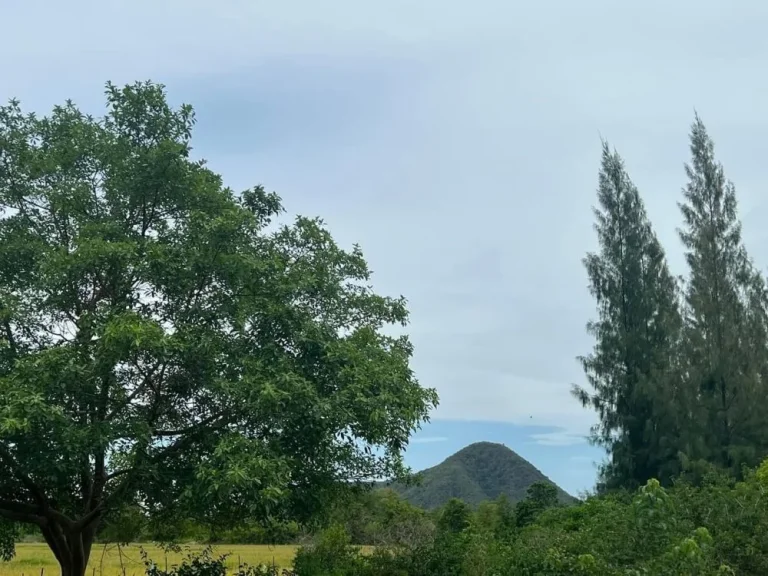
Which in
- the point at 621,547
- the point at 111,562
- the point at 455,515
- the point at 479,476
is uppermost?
the point at 479,476

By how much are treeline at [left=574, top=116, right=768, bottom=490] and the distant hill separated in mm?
42465

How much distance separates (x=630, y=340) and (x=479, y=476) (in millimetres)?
51143

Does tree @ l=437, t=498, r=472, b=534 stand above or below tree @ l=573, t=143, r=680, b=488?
below

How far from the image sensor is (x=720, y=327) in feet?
86.0

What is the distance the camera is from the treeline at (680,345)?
25062 millimetres

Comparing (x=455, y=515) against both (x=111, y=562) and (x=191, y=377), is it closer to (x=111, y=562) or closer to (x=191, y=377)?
(x=111, y=562)

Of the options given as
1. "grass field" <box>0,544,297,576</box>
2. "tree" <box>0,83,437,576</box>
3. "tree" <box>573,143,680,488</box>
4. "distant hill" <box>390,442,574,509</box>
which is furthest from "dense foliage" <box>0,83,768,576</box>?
"distant hill" <box>390,442,574,509</box>

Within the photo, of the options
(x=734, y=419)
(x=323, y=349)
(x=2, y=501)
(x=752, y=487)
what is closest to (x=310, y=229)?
(x=323, y=349)

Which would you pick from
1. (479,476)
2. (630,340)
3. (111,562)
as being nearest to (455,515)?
(630,340)

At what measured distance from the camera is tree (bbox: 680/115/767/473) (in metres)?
24.8

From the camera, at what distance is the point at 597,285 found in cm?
3053

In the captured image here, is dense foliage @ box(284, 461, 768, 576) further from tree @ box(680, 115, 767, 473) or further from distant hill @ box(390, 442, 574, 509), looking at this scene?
distant hill @ box(390, 442, 574, 509)

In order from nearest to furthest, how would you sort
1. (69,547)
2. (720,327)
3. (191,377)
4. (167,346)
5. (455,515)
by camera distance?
(167,346), (191,377), (69,547), (720,327), (455,515)

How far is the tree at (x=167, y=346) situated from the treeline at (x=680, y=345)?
1783 centimetres
